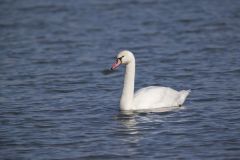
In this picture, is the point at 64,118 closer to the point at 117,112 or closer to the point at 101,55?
the point at 117,112

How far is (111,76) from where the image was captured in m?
20.2

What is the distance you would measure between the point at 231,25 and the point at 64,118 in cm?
1141

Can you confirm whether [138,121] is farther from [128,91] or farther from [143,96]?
[128,91]

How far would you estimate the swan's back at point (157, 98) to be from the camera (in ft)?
53.4

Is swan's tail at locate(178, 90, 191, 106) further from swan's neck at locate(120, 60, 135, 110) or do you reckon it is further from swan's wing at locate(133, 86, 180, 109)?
swan's neck at locate(120, 60, 135, 110)

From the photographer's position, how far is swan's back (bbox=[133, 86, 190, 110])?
53.4 ft

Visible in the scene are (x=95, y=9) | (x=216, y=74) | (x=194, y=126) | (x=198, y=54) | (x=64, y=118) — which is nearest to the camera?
(x=194, y=126)

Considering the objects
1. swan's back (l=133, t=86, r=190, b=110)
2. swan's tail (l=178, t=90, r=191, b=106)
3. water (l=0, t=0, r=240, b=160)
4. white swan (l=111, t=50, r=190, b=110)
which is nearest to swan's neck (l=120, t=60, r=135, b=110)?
white swan (l=111, t=50, r=190, b=110)

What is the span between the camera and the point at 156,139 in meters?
13.8

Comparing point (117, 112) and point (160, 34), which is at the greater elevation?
point (160, 34)

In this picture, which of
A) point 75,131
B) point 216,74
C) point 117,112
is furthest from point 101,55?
point 75,131

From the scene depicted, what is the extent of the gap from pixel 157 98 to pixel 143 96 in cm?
28

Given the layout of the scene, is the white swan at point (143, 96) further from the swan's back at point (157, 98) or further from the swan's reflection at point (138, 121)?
the swan's reflection at point (138, 121)

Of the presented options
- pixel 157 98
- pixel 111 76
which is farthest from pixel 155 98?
pixel 111 76
